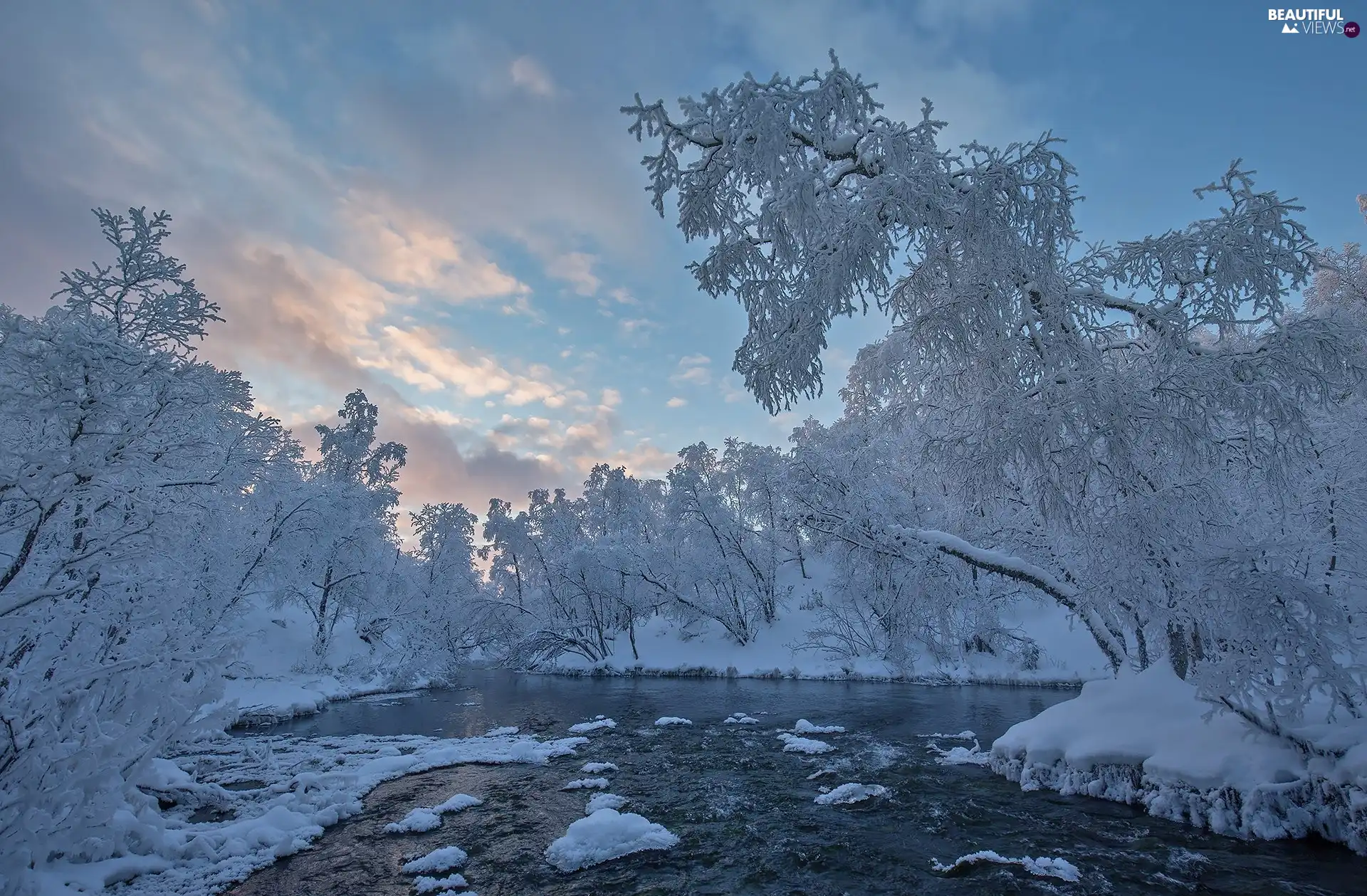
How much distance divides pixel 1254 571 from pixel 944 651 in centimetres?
2017

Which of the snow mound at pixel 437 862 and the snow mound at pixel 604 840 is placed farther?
the snow mound at pixel 604 840

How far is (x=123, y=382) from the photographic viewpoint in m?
6.51

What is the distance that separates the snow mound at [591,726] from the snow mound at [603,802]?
6755 millimetres

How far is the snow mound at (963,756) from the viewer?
11.6 meters

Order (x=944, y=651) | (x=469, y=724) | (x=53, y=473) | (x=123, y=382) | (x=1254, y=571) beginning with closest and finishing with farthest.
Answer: (x=53, y=473) → (x=123, y=382) → (x=1254, y=571) → (x=469, y=724) → (x=944, y=651)

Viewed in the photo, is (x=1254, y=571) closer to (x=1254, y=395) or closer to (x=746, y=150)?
(x=1254, y=395)

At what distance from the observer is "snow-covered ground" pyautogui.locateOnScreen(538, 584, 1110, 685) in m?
23.7

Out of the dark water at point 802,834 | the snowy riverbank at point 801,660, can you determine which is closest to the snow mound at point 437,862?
the dark water at point 802,834

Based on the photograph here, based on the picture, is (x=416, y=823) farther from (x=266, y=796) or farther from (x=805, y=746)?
(x=805, y=746)

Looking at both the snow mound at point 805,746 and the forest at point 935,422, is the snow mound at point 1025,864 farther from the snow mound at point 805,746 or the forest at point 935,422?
the snow mound at point 805,746

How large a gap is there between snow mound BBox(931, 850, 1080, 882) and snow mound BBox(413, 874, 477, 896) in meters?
5.59

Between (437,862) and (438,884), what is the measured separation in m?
0.74

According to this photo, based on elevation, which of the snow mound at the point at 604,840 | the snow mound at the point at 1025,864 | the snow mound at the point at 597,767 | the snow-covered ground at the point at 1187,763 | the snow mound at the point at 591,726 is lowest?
the snow mound at the point at 591,726

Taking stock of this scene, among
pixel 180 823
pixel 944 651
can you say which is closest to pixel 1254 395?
pixel 180 823
